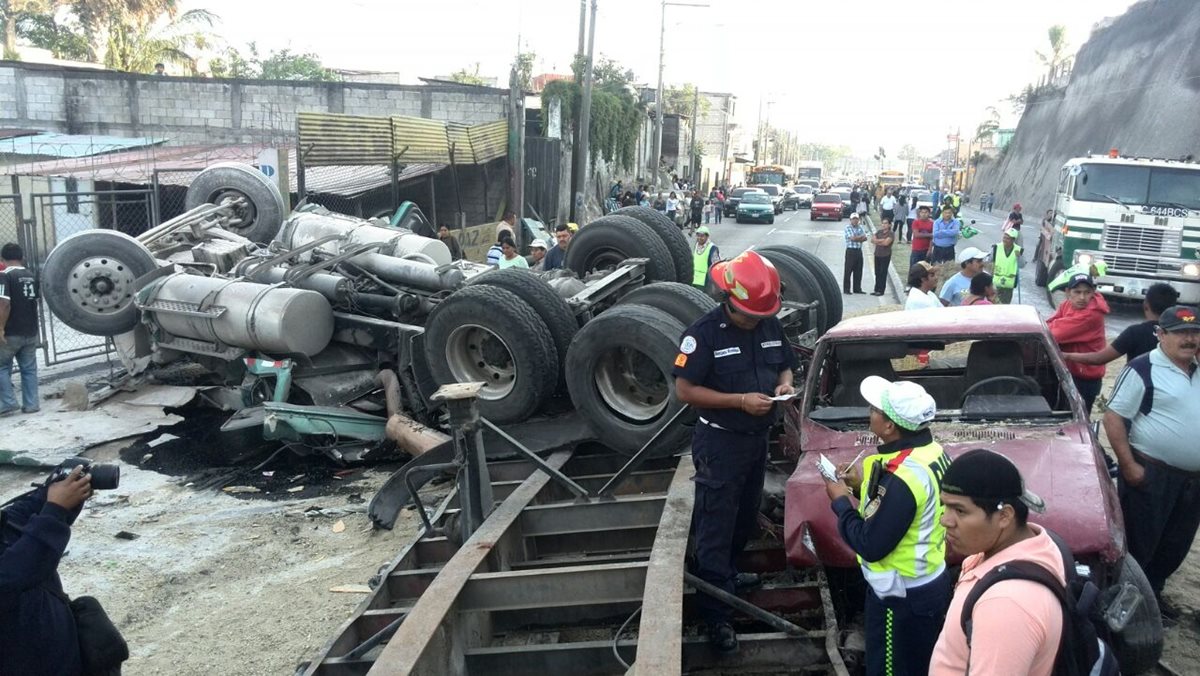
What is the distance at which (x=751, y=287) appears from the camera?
12.8 ft

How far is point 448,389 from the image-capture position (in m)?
4.47

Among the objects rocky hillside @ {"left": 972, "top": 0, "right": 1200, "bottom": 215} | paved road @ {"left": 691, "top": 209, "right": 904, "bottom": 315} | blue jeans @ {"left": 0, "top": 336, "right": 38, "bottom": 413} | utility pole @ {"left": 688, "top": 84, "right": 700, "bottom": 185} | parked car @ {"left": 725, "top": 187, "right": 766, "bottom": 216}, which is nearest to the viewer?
blue jeans @ {"left": 0, "top": 336, "right": 38, "bottom": 413}

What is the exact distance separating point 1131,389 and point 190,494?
21.3 ft

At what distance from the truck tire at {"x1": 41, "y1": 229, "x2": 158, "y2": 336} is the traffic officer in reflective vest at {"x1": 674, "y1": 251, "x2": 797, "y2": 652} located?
7.25 m

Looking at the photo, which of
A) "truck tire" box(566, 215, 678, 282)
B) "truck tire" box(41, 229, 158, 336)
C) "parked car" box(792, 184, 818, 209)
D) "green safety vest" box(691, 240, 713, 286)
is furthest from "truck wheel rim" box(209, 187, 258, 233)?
"parked car" box(792, 184, 818, 209)

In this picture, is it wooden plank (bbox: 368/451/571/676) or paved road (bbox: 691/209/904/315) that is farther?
paved road (bbox: 691/209/904/315)

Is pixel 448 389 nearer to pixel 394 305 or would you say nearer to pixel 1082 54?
pixel 394 305

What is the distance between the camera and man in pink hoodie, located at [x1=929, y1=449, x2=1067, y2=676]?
79.7 inches

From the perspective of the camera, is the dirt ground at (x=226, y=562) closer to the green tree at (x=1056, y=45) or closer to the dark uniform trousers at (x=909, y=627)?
the dark uniform trousers at (x=909, y=627)

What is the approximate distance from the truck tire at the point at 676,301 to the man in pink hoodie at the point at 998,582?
149 inches

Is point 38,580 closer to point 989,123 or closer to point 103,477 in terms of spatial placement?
point 103,477

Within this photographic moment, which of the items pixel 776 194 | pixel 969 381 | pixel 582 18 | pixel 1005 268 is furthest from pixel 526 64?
pixel 969 381

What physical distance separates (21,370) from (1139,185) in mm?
15971

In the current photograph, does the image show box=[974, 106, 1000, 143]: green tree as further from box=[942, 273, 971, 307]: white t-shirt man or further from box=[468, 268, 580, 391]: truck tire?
box=[468, 268, 580, 391]: truck tire
